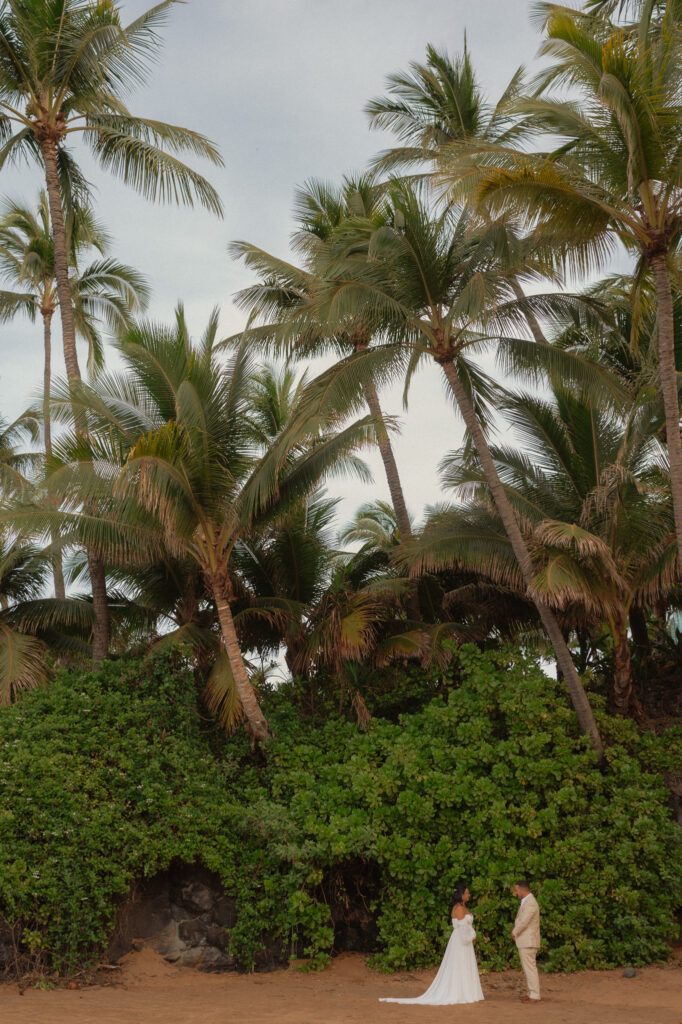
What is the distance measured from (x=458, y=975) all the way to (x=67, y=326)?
1150 centimetres

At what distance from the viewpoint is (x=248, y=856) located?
38.6 feet

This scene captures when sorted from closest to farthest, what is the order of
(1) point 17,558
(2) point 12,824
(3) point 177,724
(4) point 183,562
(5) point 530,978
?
(5) point 530,978 → (2) point 12,824 → (3) point 177,724 → (4) point 183,562 → (1) point 17,558

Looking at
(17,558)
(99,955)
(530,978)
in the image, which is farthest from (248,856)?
(17,558)

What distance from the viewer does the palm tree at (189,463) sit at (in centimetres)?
1242

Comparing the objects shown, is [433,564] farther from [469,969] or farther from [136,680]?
[469,969]

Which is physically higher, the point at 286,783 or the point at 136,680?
the point at 136,680

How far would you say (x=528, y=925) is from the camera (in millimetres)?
10008

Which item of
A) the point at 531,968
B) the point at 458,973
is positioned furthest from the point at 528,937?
the point at 458,973

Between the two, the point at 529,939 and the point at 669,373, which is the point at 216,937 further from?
the point at 669,373

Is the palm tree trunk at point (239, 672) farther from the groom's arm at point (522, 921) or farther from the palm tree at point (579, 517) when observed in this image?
the groom's arm at point (522, 921)

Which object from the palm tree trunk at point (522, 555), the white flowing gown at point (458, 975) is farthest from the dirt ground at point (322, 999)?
the palm tree trunk at point (522, 555)

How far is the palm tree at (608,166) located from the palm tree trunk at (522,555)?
2112mm

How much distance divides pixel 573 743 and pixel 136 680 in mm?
6217

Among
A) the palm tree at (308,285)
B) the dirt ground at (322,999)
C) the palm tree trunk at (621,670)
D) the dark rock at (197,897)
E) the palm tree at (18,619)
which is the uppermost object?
the palm tree at (308,285)
